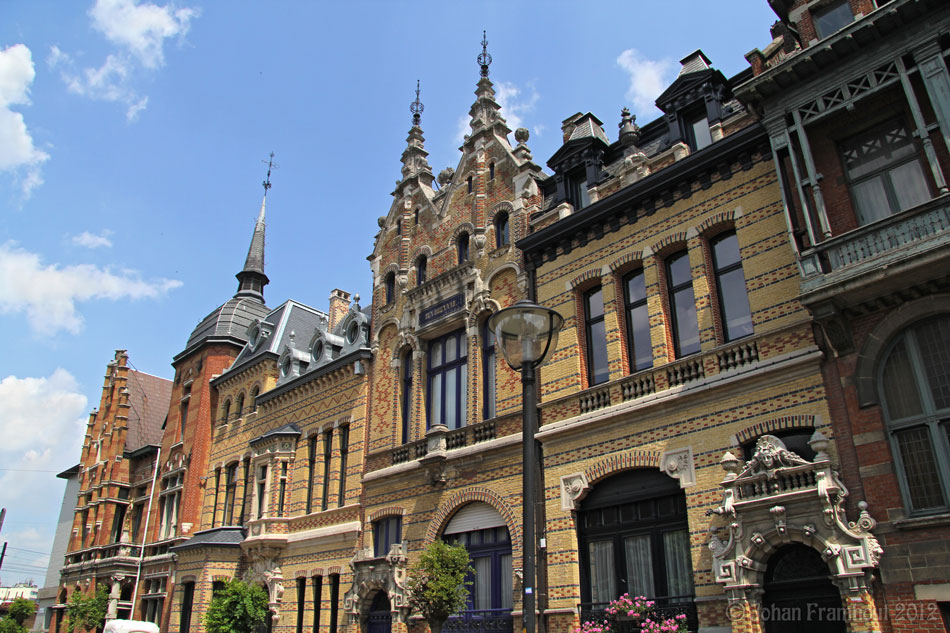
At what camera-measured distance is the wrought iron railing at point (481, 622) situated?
1595 centimetres

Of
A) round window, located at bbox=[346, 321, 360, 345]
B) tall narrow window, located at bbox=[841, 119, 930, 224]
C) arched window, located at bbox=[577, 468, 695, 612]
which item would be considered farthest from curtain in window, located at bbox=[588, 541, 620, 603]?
round window, located at bbox=[346, 321, 360, 345]

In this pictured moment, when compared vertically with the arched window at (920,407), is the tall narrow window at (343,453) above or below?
above

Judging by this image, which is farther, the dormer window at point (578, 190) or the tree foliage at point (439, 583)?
the dormer window at point (578, 190)

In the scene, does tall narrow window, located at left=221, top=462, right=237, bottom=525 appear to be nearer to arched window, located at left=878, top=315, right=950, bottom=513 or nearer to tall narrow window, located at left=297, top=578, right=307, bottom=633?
tall narrow window, located at left=297, top=578, right=307, bottom=633

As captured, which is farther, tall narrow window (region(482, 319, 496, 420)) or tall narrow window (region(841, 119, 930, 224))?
tall narrow window (region(482, 319, 496, 420))

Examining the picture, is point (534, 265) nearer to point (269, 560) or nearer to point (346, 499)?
point (346, 499)

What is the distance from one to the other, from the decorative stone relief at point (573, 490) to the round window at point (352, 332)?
1070 centimetres

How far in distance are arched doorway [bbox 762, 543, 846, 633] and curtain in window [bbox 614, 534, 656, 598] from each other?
2383mm

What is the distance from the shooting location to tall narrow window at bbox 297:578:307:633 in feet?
71.4

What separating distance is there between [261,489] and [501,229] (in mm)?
12497

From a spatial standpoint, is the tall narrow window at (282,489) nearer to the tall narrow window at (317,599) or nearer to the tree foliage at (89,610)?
the tall narrow window at (317,599)

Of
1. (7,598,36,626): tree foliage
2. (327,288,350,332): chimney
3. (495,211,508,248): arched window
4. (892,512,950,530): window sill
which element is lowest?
(892,512,950,530): window sill

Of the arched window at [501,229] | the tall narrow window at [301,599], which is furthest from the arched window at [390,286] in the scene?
→ the tall narrow window at [301,599]

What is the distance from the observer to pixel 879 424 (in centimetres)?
1134
